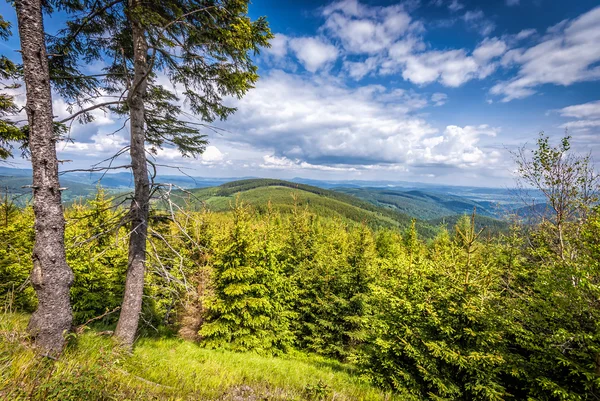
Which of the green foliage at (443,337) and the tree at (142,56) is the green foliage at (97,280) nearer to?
the tree at (142,56)

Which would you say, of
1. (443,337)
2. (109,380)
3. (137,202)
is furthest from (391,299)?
(137,202)

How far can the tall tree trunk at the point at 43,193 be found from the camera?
4000 millimetres

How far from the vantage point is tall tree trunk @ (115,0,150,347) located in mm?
5984

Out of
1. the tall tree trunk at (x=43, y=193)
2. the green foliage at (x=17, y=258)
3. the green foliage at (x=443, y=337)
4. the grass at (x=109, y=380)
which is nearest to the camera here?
the grass at (x=109, y=380)

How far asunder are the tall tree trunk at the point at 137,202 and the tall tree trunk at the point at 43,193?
1.68 meters

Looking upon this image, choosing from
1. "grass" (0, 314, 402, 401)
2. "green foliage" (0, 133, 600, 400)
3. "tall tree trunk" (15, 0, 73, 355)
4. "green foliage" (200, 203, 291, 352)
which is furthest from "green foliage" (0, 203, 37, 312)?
"tall tree trunk" (15, 0, 73, 355)

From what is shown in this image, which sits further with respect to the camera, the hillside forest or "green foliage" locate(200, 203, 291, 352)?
"green foliage" locate(200, 203, 291, 352)

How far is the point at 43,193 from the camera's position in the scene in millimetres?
4180

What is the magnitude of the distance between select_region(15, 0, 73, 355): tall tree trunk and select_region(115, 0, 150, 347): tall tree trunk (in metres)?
1.68

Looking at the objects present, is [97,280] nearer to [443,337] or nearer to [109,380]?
[109,380]

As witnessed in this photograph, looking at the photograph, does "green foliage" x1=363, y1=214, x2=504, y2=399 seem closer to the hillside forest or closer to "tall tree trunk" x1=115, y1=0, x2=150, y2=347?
the hillside forest

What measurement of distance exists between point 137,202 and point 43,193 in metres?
1.84

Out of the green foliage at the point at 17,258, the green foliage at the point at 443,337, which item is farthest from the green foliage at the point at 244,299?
the green foliage at the point at 17,258

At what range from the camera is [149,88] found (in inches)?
279
